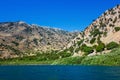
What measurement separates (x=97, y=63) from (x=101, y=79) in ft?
328

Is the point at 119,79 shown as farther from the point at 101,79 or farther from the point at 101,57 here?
the point at 101,57

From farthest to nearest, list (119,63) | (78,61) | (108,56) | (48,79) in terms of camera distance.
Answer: (78,61) → (108,56) → (119,63) → (48,79)

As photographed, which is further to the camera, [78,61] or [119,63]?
[78,61]

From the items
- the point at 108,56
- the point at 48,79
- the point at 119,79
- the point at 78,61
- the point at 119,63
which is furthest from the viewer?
the point at 78,61

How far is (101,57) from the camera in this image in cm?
18038

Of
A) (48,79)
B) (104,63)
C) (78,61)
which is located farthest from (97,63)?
(48,79)

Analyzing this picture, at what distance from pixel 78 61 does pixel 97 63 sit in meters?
27.3

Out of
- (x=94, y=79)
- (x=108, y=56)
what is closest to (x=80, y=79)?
(x=94, y=79)

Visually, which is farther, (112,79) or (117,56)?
(117,56)

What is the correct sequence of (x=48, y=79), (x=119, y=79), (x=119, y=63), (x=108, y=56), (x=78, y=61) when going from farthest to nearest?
(x=78, y=61)
(x=108, y=56)
(x=119, y=63)
(x=48, y=79)
(x=119, y=79)

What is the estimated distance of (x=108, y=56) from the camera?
17675cm

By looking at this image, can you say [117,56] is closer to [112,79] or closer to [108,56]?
[108,56]

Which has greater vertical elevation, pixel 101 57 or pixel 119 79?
pixel 101 57

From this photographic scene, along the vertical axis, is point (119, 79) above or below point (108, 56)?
below
